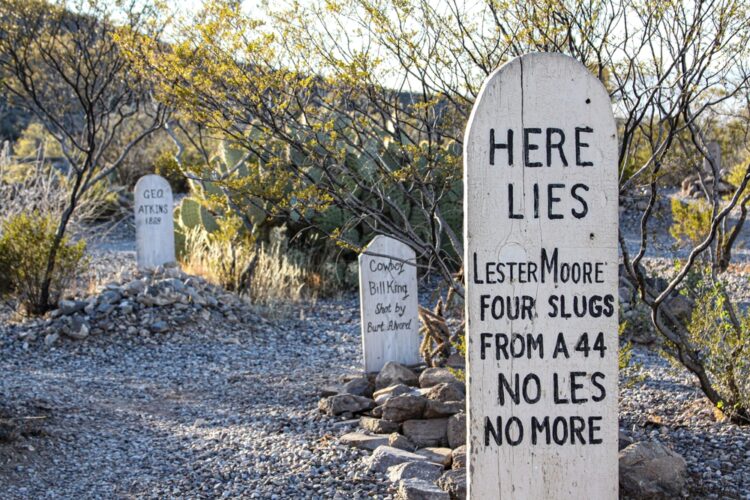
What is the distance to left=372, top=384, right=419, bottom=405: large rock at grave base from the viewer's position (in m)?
5.33

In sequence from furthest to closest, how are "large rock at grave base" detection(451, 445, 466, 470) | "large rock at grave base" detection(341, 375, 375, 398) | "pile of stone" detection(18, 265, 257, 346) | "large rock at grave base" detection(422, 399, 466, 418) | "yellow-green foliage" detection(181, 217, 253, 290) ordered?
"yellow-green foliage" detection(181, 217, 253, 290) → "pile of stone" detection(18, 265, 257, 346) → "large rock at grave base" detection(341, 375, 375, 398) → "large rock at grave base" detection(422, 399, 466, 418) → "large rock at grave base" detection(451, 445, 466, 470)

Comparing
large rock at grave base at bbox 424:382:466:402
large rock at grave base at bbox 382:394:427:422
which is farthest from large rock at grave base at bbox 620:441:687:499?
large rock at grave base at bbox 382:394:427:422

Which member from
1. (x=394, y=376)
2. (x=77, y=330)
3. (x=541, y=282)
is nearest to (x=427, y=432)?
(x=394, y=376)

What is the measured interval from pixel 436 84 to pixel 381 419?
191 cm

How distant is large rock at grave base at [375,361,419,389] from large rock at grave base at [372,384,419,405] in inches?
8.5

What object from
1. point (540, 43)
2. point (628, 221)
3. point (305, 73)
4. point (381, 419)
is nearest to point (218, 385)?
point (381, 419)

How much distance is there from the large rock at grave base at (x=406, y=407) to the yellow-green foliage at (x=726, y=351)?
1550 millimetres

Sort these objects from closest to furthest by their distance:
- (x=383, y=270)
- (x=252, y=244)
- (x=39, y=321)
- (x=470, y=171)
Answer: (x=470, y=171), (x=383, y=270), (x=39, y=321), (x=252, y=244)

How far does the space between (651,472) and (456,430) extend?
1.08 m

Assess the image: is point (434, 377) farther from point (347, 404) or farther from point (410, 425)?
point (410, 425)

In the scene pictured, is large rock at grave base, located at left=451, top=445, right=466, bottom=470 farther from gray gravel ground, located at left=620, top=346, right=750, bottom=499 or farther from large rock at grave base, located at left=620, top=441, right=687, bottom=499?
gray gravel ground, located at left=620, top=346, right=750, bottom=499

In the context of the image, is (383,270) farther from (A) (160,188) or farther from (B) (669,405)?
(A) (160,188)

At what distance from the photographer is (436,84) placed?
5051 mm

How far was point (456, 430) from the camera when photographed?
15.2ft
